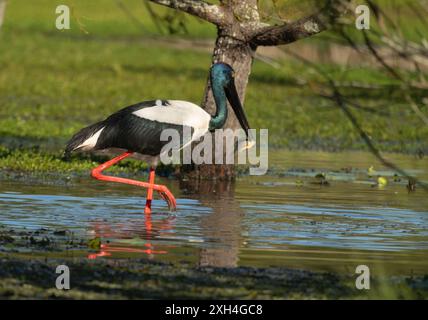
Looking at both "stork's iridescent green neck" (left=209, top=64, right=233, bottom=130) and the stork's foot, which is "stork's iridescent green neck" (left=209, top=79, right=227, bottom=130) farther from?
the stork's foot

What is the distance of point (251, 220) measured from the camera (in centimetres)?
1104

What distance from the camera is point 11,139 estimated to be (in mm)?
17266

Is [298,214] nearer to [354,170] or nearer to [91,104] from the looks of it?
[354,170]

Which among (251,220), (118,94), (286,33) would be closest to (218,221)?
(251,220)

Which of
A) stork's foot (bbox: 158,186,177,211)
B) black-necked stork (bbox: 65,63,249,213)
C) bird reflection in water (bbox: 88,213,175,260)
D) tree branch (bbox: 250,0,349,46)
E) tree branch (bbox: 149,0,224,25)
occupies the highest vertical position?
tree branch (bbox: 149,0,224,25)

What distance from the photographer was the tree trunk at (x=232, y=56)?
43.5ft

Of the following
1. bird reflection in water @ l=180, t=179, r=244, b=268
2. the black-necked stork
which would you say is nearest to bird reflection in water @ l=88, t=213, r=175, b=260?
bird reflection in water @ l=180, t=179, r=244, b=268

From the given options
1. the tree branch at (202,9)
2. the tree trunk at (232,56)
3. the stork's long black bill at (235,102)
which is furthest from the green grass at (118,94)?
the tree trunk at (232,56)

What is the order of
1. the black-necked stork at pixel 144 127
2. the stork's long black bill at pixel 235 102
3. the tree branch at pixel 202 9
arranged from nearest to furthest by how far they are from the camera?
the black-necked stork at pixel 144 127, the stork's long black bill at pixel 235 102, the tree branch at pixel 202 9

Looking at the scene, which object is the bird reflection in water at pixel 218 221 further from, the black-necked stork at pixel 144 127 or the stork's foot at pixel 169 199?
the black-necked stork at pixel 144 127

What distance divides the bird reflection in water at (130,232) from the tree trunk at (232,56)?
268cm

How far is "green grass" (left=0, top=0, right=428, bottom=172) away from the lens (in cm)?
1761

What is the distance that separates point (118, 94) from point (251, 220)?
13.3 metres

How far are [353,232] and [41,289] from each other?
3917mm
